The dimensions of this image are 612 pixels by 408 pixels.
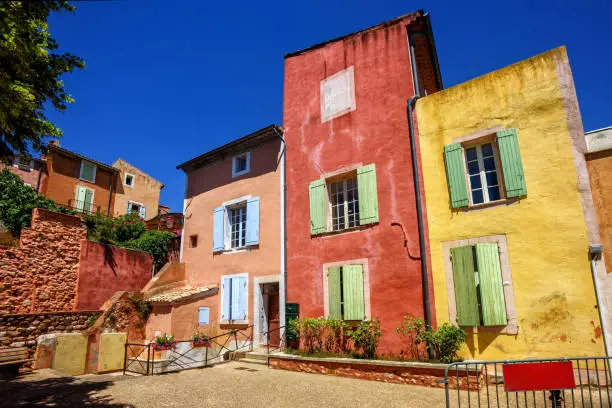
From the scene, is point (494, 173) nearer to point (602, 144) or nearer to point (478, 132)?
point (478, 132)

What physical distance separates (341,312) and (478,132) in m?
5.46

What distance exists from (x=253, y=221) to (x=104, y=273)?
7312mm

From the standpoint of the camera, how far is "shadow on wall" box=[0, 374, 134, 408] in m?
6.20

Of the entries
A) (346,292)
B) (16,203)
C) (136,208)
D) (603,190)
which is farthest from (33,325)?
(136,208)

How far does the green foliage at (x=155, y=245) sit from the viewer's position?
18.4m

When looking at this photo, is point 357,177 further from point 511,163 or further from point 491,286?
point 491,286

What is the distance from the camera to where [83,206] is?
23.6 m

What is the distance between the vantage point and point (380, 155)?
10172 millimetres

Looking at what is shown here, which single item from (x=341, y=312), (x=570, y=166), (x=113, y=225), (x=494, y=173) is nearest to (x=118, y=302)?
(x=113, y=225)

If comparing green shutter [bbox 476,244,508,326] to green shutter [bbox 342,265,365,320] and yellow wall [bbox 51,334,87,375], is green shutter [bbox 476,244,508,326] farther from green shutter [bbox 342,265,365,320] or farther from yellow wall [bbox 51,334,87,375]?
yellow wall [bbox 51,334,87,375]

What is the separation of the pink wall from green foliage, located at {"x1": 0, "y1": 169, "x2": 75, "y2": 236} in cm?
334

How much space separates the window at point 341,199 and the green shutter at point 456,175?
1923mm

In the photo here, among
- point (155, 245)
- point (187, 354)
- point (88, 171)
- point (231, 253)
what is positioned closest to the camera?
point (187, 354)

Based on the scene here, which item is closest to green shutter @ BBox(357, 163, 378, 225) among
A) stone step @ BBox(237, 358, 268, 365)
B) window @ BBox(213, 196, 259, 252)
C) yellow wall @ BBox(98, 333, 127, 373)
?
window @ BBox(213, 196, 259, 252)
